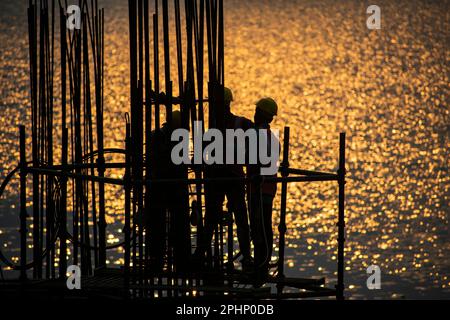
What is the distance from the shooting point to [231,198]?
50.6 feet

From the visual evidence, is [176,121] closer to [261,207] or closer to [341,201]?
[261,207]

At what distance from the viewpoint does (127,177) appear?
45.2 ft

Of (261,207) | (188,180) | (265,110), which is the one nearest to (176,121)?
(265,110)

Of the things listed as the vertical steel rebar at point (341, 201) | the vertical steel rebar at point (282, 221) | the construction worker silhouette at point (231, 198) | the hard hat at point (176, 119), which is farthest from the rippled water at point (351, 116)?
the vertical steel rebar at point (341, 201)

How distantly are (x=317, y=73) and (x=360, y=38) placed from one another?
22048mm

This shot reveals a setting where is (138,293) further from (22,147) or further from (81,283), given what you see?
(22,147)

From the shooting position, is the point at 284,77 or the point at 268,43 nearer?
the point at 284,77

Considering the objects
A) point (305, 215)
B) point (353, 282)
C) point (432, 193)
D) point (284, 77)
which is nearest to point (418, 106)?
point (284, 77)

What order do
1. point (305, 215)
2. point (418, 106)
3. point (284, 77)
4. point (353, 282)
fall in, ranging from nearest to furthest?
point (353, 282) → point (305, 215) → point (418, 106) → point (284, 77)

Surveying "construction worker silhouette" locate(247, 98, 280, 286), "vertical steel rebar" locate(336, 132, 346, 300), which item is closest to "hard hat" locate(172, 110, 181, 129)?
"construction worker silhouette" locate(247, 98, 280, 286)

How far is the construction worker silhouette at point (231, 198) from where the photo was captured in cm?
1480

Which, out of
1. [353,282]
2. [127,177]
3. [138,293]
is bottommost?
[353,282]

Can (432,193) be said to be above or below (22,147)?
below

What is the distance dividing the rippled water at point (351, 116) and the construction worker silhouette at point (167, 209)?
19.0 metres
